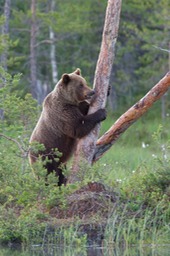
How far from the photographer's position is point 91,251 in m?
9.38

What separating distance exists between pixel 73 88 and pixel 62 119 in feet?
1.44

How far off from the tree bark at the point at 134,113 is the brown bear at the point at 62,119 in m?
0.39

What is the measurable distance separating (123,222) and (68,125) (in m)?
1.58

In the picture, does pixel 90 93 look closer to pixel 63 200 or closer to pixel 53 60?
pixel 63 200

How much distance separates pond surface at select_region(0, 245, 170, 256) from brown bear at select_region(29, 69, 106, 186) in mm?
1741

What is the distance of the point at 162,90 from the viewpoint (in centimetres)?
1055

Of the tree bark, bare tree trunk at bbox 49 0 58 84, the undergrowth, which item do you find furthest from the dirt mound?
bare tree trunk at bbox 49 0 58 84

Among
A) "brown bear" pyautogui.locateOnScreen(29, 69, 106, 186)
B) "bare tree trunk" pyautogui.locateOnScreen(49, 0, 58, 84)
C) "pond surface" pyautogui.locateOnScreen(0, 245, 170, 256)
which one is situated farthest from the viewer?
"bare tree trunk" pyautogui.locateOnScreen(49, 0, 58, 84)

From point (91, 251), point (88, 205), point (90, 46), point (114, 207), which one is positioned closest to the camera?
point (91, 251)

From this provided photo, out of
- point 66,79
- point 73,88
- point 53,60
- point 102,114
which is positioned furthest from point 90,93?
point 53,60

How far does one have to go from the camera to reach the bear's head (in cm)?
1109

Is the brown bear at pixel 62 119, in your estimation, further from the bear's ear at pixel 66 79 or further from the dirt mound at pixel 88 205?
the dirt mound at pixel 88 205

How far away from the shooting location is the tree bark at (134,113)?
34.5 ft

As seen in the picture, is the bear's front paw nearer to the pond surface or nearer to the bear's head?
the bear's head
